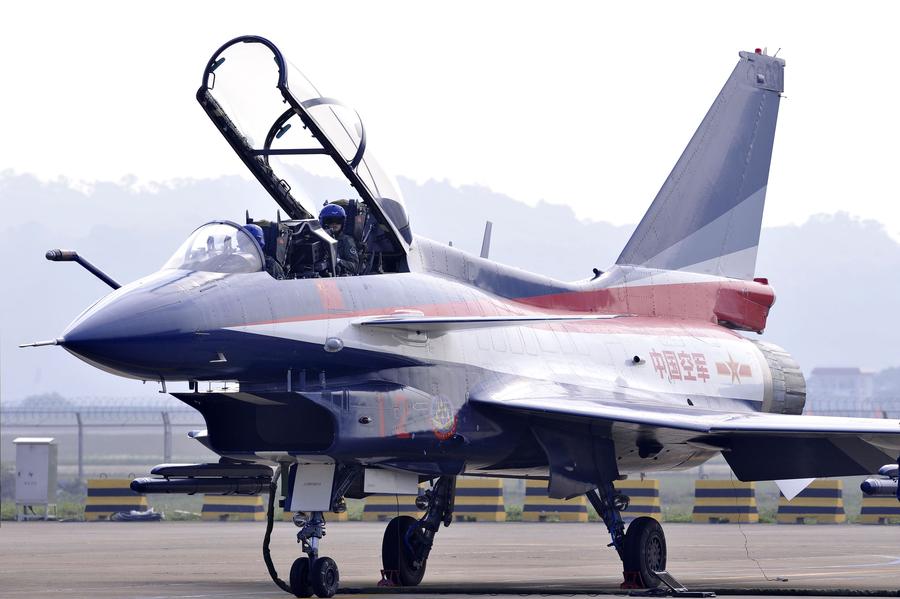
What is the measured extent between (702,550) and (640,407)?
6.27 m

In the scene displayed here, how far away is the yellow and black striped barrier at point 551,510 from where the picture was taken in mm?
28266

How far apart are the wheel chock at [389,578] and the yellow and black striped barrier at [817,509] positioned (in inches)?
587

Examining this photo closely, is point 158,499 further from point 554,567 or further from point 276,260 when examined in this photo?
point 276,260

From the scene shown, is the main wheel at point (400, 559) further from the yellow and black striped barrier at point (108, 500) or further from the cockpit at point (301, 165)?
the yellow and black striped barrier at point (108, 500)

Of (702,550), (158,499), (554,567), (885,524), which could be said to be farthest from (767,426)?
(158,499)

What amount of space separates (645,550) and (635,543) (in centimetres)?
12

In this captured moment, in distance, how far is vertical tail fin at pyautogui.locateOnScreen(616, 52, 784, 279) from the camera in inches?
698

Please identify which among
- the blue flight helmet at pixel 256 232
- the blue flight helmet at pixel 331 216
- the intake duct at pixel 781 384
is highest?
the blue flight helmet at pixel 331 216

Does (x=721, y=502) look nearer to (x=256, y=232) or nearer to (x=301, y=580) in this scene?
(x=301, y=580)

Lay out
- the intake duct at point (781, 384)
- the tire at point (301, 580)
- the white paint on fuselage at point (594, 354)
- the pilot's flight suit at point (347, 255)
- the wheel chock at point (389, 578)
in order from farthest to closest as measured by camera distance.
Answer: the intake duct at point (781, 384)
the wheel chock at point (389, 578)
the pilot's flight suit at point (347, 255)
the white paint on fuselage at point (594, 354)
the tire at point (301, 580)

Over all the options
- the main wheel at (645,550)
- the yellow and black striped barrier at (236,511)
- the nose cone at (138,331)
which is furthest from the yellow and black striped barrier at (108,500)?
the nose cone at (138,331)

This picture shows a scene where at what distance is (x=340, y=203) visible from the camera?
45.0ft

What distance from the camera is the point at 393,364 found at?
501 inches

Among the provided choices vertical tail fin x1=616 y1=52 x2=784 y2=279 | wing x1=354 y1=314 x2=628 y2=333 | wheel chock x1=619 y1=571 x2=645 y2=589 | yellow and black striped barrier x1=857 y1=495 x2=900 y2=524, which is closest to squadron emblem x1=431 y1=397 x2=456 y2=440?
wing x1=354 y1=314 x2=628 y2=333
